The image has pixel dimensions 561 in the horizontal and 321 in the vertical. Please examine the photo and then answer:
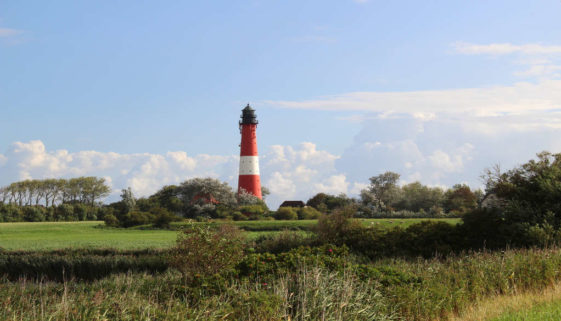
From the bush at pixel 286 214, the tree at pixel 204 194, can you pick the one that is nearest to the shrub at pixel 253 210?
the bush at pixel 286 214

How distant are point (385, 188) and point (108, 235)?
103 ft

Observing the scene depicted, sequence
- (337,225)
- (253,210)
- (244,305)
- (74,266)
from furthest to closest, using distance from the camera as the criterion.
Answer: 1. (253,210)
2. (337,225)
3. (74,266)
4. (244,305)

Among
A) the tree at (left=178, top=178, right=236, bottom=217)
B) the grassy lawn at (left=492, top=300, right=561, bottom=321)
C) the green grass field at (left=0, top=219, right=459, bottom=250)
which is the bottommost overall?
the grassy lawn at (left=492, top=300, right=561, bottom=321)

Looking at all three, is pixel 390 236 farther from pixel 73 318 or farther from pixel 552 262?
pixel 73 318

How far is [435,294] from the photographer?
32.2ft

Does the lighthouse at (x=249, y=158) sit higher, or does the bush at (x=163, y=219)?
the lighthouse at (x=249, y=158)

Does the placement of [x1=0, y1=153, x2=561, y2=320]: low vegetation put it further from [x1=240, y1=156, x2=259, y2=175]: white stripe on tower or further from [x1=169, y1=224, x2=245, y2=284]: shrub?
[x1=240, y1=156, x2=259, y2=175]: white stripe on tower

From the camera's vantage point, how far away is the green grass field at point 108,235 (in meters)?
27.8

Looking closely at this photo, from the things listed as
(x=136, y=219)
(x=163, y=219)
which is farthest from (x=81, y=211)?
(x=163, y=219)

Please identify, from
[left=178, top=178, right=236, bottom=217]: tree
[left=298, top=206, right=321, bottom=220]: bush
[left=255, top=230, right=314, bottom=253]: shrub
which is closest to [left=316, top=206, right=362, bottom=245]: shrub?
[left=255, top=230, right=314, bottom=253]: shrub

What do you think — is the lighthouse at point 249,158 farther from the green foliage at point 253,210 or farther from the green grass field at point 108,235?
the green grass field at point 108,235

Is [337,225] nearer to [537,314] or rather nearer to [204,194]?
[537,314]

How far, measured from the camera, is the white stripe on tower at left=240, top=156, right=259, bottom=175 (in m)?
56.5

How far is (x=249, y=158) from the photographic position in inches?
2217
